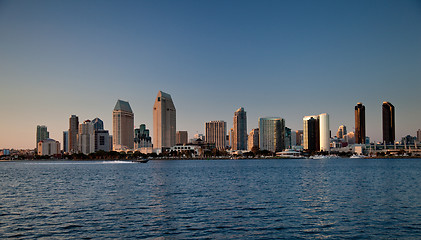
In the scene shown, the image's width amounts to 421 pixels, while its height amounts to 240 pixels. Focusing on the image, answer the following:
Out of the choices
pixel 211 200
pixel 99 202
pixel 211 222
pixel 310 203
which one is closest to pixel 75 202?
pixel 99 202

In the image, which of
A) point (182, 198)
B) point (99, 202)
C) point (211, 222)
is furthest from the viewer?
point (182, 198)

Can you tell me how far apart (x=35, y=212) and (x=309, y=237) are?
34.9 m

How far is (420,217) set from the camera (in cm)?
4431

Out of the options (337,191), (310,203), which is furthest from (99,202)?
(337,191)

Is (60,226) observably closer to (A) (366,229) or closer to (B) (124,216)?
(B) (124,216)

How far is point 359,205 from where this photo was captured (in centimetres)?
5381

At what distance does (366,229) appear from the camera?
3884 cm

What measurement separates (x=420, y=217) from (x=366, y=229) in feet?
33.3

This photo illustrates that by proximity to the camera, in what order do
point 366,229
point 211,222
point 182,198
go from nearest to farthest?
1. point 366,229
2. point 211,222
3. point 182,198

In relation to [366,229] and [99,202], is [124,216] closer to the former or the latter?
[99,202]

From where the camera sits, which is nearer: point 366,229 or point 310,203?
point 366,229

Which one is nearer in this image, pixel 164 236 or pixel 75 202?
pixel 164 236

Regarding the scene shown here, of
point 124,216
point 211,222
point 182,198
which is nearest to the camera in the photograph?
point 211,222

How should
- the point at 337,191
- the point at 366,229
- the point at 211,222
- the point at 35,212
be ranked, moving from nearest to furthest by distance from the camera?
the point at 366,229
the point at 211,222
the point at 35,212
the point at 337,191
